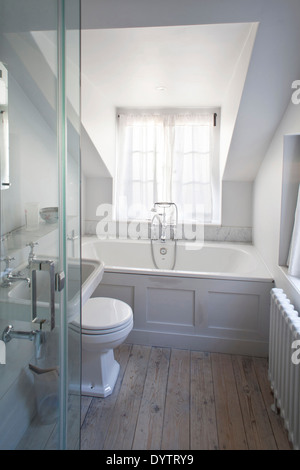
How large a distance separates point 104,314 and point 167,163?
2253 mm

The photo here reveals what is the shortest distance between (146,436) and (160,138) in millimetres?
3052

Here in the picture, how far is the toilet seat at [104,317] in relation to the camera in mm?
1832

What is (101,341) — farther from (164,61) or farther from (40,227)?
(164,61)

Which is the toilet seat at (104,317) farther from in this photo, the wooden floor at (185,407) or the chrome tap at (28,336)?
the chrome tap at (28,336)

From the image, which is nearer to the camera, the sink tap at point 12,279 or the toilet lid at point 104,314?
the sink tap at point 12,279

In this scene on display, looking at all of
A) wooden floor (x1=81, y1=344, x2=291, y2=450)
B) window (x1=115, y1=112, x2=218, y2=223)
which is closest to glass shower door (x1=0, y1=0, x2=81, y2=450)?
wooden floor (x1=81, y1=344, x2=291, y2=450)

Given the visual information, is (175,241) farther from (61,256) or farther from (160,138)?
(61,256)

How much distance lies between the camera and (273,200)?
2.51 meters

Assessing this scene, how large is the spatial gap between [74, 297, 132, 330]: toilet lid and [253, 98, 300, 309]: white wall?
1056 mm

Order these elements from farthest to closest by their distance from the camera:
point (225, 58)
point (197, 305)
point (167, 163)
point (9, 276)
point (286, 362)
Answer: point (167, 163)
point (197, 305)
point (225, 58)
point (286, 362)
point (9, 276)

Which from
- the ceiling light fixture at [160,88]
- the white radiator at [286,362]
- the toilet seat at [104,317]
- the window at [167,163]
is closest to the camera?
the white radiator at [286,362]

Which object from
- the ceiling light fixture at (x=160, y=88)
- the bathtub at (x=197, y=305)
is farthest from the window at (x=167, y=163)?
the bathtub at (x=197, y=305)

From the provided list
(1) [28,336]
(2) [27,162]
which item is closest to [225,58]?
(2) [27,162]

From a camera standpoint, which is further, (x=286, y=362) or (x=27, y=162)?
(x=286, y=362)
